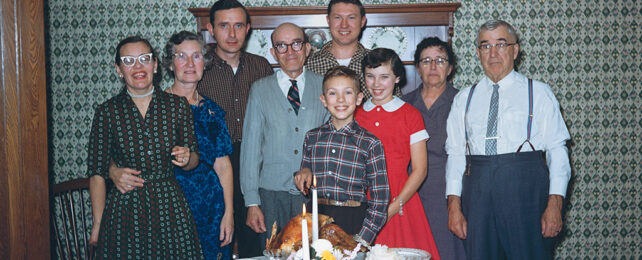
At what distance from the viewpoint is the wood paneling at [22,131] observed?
6.25ft

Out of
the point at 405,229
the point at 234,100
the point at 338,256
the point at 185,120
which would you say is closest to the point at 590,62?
the point at 405,229

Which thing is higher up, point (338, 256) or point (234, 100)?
point (234, 100)

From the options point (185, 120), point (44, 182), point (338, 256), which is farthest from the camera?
point (185, 120)

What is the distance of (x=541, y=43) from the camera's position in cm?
449

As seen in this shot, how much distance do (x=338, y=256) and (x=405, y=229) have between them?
4.44 ft

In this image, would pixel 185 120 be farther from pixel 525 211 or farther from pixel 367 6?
pixel 367 6

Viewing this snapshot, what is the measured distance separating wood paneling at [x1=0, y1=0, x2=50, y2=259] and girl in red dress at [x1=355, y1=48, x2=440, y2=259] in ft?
4.92

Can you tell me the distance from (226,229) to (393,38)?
2.34 m

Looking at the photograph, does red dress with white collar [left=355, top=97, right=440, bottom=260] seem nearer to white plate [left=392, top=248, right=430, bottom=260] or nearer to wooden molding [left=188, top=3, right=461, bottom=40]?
white plate [left=392, top=248, right=430, bottom=260]

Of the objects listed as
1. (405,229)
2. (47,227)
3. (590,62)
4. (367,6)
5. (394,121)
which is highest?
(367,6)

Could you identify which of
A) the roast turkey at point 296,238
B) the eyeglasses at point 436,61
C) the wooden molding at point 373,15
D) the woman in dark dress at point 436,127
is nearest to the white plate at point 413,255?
the roast turkey at point 296,238

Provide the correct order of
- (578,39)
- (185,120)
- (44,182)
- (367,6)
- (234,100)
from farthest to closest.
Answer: (578,39) < (367,6) < (234,100) < (185,120) < (44,182)

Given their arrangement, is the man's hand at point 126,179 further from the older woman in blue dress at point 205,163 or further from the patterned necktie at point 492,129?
the patterned necktie at point 492,129

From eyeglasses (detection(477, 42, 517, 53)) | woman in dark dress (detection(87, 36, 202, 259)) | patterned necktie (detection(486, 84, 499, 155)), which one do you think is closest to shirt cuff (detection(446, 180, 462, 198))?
patterned necktie (detection(486, 84, 499, 155))
